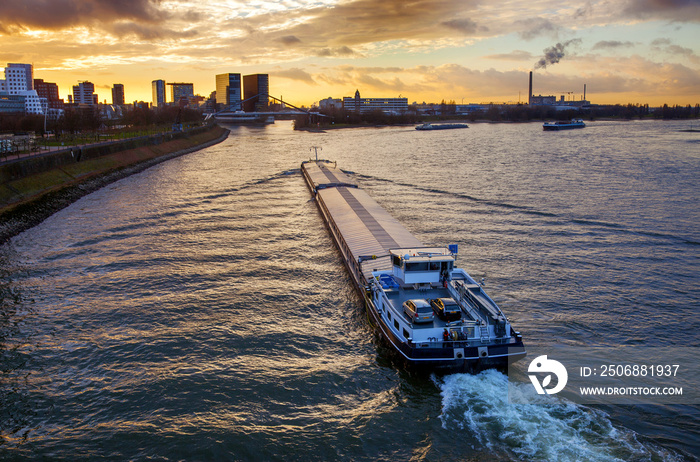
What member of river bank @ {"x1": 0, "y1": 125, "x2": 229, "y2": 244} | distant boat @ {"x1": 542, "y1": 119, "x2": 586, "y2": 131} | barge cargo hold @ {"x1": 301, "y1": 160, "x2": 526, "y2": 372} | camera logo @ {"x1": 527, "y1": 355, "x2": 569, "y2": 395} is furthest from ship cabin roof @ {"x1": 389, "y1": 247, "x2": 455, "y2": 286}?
distant boat @ {"x1": 542, "y1": 119, "x2": 586, "y2": 131}

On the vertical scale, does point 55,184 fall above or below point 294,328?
above

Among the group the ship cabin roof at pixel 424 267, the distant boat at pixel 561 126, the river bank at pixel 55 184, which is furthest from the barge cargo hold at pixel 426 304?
the distant boat at pixel 561 126

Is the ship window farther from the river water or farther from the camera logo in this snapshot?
the camera logo

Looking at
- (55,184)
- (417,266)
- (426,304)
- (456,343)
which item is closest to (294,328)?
(417,266)

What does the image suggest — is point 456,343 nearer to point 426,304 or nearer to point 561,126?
point 426,304

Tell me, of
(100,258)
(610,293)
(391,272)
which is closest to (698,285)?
(610,293)

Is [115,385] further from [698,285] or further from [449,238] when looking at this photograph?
[698,285]

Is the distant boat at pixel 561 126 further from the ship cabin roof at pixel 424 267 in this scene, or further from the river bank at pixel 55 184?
the ship cabin roof at pixel 424 267
